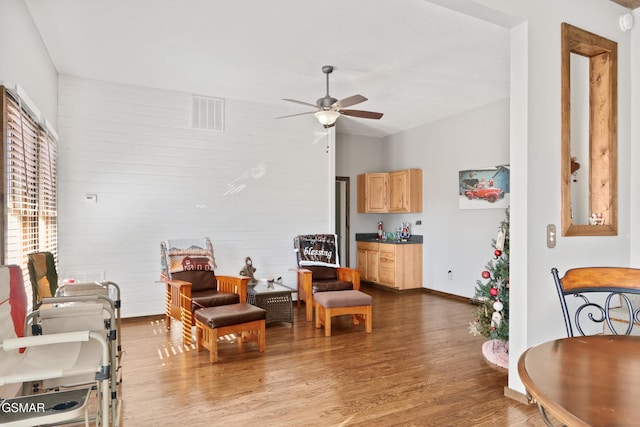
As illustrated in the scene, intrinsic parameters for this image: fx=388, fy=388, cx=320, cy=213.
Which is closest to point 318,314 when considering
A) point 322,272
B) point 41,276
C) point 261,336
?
point 322,272

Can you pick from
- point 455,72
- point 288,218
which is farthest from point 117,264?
point 455,72

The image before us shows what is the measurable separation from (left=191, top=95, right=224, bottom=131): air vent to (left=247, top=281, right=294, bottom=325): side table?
2.31 metres

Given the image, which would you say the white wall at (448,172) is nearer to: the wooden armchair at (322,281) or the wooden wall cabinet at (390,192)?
the wooden wall cabinet at (390,192)

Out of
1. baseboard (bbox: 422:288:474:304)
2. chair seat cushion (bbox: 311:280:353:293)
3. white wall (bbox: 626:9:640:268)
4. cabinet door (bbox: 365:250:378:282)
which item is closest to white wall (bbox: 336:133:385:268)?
cabinet door (bbox: 365:250:378:282)

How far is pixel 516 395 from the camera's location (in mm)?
2643

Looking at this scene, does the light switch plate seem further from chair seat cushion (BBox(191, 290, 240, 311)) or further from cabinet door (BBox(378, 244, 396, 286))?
cabinet door (BBox(378, 244, 396, 286))

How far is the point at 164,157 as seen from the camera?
502 cm

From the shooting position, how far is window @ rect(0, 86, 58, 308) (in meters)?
2.47

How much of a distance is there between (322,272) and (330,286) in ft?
1.68

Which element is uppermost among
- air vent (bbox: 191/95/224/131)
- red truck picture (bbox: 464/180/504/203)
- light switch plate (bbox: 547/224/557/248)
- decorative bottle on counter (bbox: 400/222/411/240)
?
air vent (bbox: 191/95/224/131)

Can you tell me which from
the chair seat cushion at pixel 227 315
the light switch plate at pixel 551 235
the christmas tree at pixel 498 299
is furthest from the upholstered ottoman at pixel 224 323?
the light switch plate at pixel 551 235

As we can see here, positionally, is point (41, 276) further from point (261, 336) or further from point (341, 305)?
point (341, 305)

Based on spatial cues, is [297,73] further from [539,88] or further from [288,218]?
[539,88]

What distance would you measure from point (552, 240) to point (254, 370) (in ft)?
8.06
